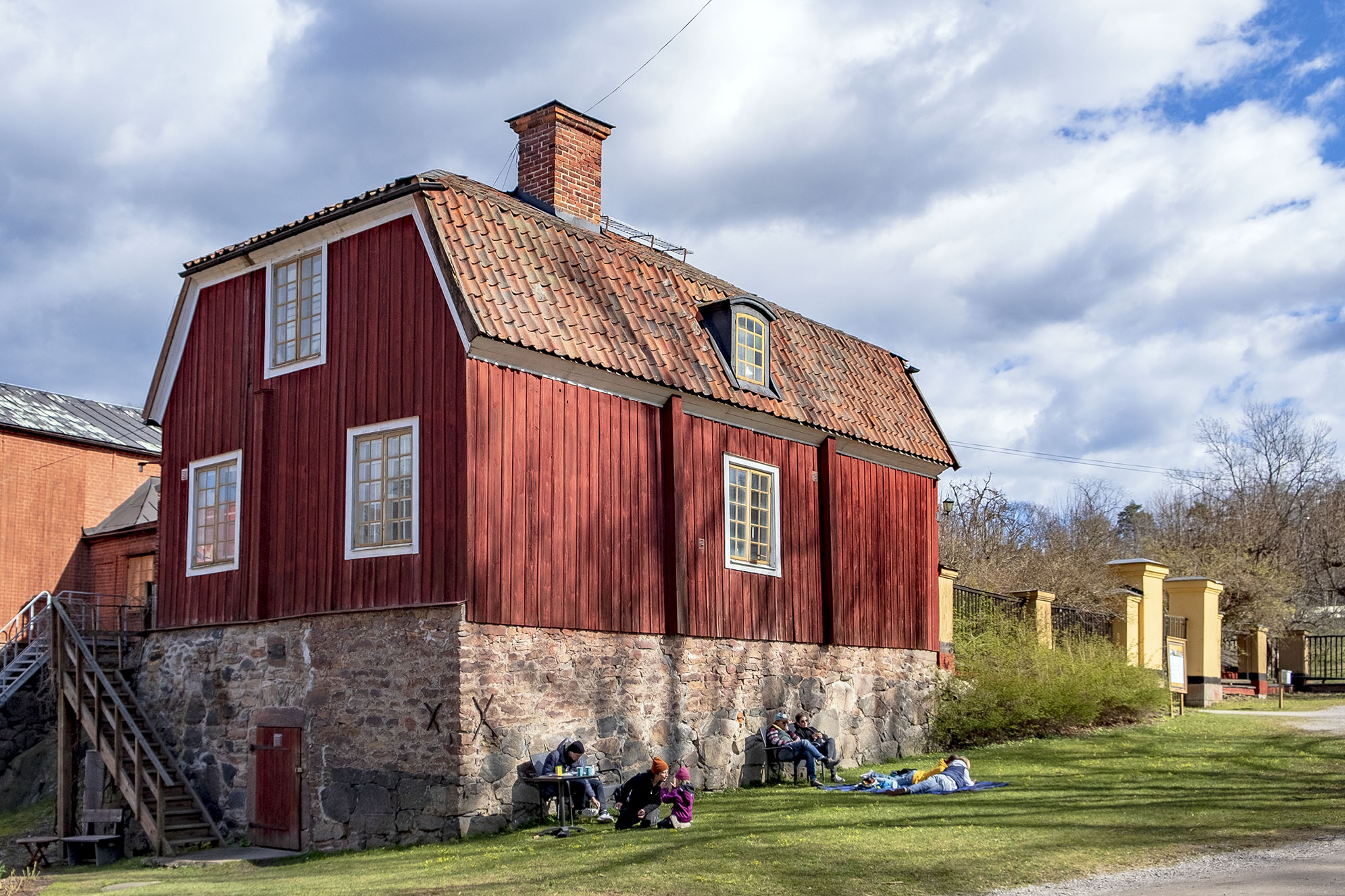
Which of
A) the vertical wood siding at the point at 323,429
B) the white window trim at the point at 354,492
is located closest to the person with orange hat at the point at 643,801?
the vertical wood siding at the point at 323,429

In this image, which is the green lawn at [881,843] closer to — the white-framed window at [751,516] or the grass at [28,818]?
the white-framed window at [751,516]

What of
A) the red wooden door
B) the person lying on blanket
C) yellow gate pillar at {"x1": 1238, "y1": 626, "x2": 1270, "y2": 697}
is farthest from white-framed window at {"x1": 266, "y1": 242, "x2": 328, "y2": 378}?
yellow gate pillar at {"x1": 1238, "y1": 626, "x2": 1270, "y2": 697}

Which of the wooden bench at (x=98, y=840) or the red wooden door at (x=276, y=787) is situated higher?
the red wooden door at (x=276, y=787)

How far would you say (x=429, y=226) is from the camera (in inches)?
559

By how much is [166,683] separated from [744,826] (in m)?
9.26

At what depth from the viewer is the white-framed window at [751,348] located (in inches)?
690

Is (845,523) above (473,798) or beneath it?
above

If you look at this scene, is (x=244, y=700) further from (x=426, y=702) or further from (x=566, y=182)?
(x=566, y=182)

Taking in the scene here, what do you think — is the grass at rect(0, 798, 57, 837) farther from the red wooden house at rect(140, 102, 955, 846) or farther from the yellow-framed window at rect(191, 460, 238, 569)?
the yellow-framed window at rect(191, 460, 238, 569)

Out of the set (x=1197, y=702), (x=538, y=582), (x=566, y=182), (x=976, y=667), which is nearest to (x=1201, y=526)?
(x=1197, y=702)

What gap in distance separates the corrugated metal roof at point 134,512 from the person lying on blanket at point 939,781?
1957 centimetres

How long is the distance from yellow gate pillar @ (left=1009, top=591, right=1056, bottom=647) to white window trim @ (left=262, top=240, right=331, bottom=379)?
13321mm

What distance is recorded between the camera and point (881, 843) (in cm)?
1123

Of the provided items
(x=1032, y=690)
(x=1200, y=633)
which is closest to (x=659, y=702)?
(x=1032, y=690)
